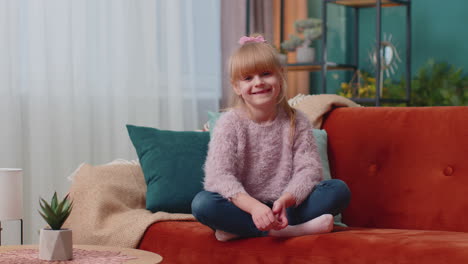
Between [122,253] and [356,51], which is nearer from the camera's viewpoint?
[122,253]

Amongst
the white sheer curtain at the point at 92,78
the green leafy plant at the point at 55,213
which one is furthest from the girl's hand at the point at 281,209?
the white sheer curtain at the point at 92,78

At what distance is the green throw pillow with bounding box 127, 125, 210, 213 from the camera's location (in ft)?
8.05

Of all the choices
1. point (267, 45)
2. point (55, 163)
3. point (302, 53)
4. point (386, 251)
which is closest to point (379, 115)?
point (267, 45)

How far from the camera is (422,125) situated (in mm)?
2471

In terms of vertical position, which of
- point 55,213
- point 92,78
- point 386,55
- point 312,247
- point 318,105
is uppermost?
point 386,55

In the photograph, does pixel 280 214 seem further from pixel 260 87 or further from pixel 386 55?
pixel 386 55

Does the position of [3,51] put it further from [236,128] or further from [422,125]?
[422,125]

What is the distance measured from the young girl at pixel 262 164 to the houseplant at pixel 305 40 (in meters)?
2.23

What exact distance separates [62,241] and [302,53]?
2.98 m

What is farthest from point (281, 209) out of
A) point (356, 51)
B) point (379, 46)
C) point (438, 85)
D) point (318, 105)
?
point (356, 51)

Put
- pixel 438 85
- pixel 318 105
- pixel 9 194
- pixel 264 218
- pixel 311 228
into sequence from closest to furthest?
pixel 264 218, pixel 311 228, pixel 9 194, pixel 318 105, pixel 438 85

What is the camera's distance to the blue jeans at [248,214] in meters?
2.06

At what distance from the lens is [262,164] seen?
7.18 ft

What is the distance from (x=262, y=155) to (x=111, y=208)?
0.57m
